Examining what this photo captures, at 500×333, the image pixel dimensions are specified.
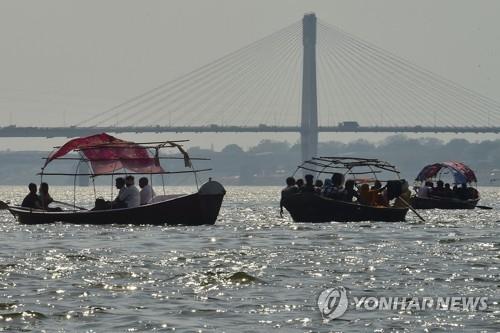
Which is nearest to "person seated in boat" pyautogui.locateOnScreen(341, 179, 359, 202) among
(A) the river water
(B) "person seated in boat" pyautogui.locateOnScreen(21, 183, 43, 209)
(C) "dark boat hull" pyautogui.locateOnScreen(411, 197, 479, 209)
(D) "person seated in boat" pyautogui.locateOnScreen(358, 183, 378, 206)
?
(D) "person seated in boat" pyautogui.locateOnScreen(358, 183, 378, 206)

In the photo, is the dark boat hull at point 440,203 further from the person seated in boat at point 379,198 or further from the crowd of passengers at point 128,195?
the crowd of passengers at point 128,195

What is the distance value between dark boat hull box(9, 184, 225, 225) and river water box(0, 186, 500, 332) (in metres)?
1.00

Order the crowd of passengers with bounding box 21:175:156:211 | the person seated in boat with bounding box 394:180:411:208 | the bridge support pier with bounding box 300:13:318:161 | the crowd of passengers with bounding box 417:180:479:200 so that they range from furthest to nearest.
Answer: the bridge support pier with bounding box 300:13:318:161
the crowd of passengers with bounding box 417:180:479:200
the person seated in boat with bounding box 394:180:411:208
the crowd of passengers with bounding box 21:175:156:211

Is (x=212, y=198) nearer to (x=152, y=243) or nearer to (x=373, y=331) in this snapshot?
(x=152, y=243)

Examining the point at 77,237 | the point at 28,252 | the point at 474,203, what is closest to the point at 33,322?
the point at 28,252

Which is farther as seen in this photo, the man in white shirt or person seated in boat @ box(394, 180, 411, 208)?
person seated in boat @ box(394, 180, 411, 208)

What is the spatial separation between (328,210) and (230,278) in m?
13.5

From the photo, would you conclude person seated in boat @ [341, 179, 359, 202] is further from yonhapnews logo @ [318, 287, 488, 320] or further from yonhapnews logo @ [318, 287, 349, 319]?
yonhapnews logo @ [318, 287, 488, 320]

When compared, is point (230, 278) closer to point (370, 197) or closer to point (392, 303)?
point (392, 303)

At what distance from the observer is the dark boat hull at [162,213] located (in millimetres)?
27141

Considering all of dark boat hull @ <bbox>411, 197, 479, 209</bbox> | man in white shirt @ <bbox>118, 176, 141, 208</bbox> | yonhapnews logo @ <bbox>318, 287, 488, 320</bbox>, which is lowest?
dark boat hull @ <bbox>411, 197, 479, 209</bbox>

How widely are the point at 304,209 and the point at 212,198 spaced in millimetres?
2814

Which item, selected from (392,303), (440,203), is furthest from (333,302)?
(440,203)

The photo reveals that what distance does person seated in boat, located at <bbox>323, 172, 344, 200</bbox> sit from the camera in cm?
2989
